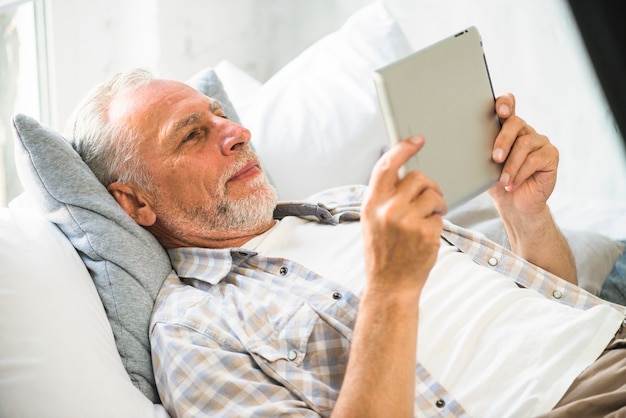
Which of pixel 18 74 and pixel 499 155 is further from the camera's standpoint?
pixel 18 74

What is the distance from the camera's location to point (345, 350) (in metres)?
1.18

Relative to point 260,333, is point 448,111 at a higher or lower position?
higher

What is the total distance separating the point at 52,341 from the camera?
1100 mm

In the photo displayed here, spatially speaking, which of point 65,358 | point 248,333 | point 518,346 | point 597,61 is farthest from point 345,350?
point 597,61

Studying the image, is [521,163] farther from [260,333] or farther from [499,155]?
[260,333]

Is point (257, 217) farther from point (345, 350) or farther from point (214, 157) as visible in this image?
point (345, 350)

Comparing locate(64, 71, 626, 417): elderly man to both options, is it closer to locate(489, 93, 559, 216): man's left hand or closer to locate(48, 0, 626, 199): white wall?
locate(489, 93, 559, 216): man's left hand

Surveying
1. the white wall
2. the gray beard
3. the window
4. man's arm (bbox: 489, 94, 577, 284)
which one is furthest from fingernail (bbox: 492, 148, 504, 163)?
the window

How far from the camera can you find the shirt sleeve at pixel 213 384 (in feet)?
3.54

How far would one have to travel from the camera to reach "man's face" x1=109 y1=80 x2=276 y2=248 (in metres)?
1.40

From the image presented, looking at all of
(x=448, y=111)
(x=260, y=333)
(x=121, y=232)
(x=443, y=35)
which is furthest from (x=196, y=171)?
(x=443, y=35)

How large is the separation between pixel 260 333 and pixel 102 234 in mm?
324

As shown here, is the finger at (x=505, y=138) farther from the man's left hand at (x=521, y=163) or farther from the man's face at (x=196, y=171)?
the man's face at (x=196, y=171)

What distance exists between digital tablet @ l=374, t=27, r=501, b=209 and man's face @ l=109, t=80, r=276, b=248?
0.42m
